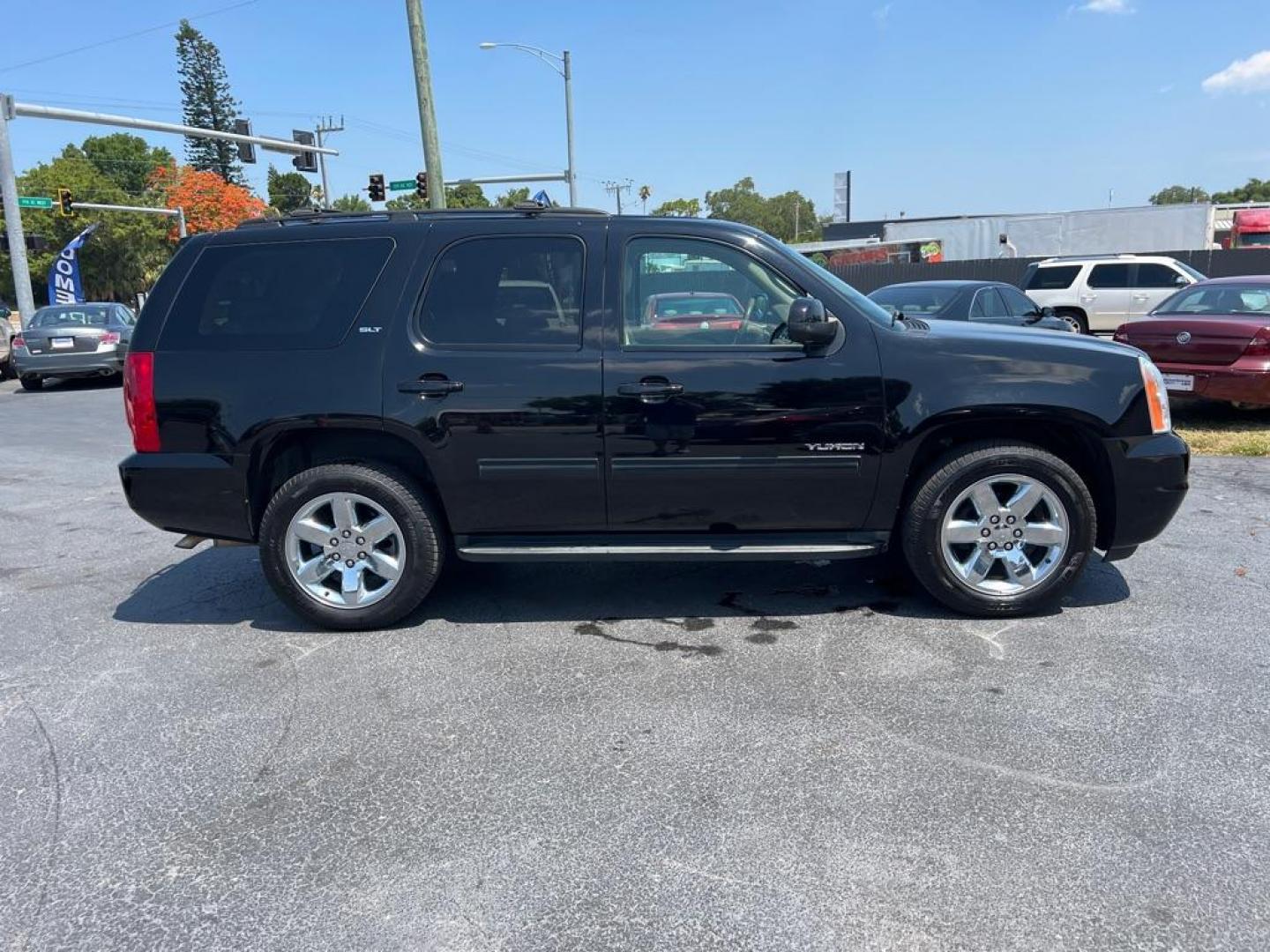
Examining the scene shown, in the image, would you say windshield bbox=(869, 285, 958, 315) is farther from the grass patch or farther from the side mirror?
the side mirror

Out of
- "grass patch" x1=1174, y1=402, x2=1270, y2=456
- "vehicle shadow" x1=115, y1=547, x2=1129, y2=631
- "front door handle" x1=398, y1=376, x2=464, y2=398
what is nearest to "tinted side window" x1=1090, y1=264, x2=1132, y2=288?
"grass patch" x1=1174, y1=402, x2=1270, y2=456

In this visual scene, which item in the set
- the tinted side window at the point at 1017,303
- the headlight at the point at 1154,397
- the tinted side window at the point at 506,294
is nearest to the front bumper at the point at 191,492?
the tinted side window at the point at 506,294

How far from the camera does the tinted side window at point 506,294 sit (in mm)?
4254

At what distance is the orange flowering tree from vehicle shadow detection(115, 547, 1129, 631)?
58235 millimetres

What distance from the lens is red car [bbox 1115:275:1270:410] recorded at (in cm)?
827

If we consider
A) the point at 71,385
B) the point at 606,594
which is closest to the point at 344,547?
the point at 606,594

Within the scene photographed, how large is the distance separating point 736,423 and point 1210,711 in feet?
7.11

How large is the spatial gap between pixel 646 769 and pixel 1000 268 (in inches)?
1248

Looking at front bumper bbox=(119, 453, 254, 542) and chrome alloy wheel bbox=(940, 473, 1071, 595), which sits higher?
front bumper bbox=(119, 453, 254, 542)

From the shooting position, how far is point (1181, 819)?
2754 mm

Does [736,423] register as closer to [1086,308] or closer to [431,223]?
[431,223]

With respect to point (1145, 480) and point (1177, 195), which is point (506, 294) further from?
point (1177, 195)

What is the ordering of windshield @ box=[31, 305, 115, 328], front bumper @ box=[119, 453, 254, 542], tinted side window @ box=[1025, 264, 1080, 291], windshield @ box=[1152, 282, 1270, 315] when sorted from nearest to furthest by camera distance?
front bumper @ box=[119, 453, 254, 542], windshield @ box=[1152, 282, 1270, 315], windshield @ box=[31, 305, 115, 328], tinted side window @ box=[1025, 264, 1080, 291]

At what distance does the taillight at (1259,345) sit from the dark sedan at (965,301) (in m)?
2.47
